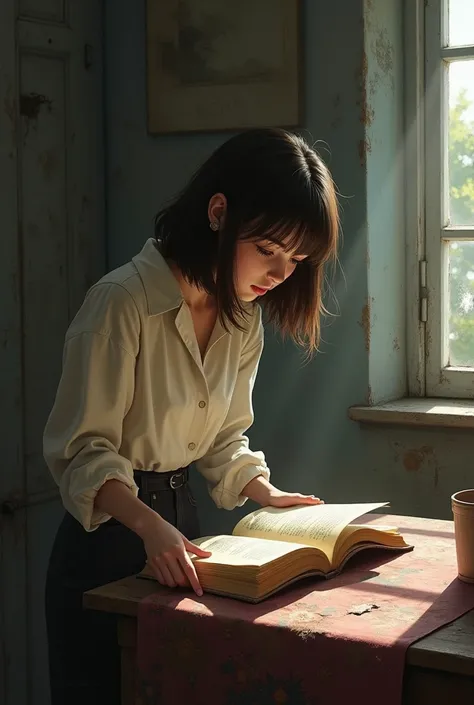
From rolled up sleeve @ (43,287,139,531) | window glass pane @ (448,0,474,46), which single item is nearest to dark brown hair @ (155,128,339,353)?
rolled up sleeve @ (43,287,139,531)

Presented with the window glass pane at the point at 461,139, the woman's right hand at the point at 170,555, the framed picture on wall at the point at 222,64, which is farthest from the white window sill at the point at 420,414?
the woman's right hand at the point at 170,555

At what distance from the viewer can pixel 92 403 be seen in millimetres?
1740

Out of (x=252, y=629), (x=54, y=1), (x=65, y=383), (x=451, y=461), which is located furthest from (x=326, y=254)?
(x=54, y=1)

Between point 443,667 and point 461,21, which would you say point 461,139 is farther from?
point 443,667

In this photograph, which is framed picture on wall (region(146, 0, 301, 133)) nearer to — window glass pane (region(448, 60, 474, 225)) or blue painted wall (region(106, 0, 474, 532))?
blue painted wall (region(106, 0, 474, 532))

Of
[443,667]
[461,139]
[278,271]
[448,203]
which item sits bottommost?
[443,667]

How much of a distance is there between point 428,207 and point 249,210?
1.13m

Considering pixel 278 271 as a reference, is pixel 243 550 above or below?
below

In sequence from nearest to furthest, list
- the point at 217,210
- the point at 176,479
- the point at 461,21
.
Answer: the point at 217,210
the point at 176,479
the point at 461,21

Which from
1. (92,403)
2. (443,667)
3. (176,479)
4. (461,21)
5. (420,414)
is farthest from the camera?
(461,21)

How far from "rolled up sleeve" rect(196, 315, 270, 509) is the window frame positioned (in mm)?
778

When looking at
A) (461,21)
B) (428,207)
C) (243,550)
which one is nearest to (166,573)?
(243,550)

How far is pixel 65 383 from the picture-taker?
69.7 inches

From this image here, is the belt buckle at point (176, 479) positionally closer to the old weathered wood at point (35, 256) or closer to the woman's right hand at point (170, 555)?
the woman's right hand at point (170, 555)
